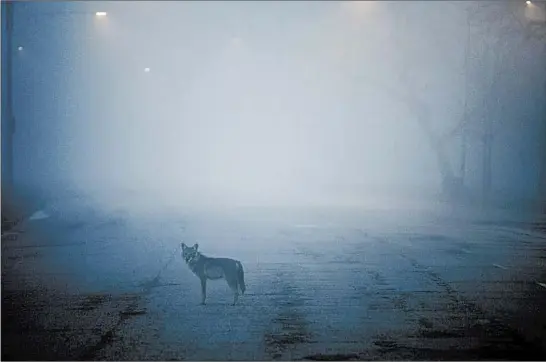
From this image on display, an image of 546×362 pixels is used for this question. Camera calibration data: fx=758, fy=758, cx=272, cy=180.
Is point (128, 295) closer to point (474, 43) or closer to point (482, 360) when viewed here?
point (482, 360)

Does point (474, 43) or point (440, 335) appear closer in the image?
point (440, 335)

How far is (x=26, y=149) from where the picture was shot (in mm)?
15703

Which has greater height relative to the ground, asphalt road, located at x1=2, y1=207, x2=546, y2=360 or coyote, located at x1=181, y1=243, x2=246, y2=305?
coyote, located at x1=181, y1=243, x2=246, y2=305

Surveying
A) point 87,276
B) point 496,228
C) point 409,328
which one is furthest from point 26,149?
point 409,328

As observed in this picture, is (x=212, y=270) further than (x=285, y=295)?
No

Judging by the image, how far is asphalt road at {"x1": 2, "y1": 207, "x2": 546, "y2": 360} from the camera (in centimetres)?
529

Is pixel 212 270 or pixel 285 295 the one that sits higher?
pixel 212 270

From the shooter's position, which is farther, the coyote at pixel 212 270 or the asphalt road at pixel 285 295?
the coyote at pixel 212 270

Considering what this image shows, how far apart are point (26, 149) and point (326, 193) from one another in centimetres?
989

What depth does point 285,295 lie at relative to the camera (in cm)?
709

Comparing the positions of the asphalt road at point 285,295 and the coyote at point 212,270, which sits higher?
the coyote at point 212,270

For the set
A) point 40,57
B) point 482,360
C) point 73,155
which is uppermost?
point 40,57

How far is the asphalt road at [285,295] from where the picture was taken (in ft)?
17.3

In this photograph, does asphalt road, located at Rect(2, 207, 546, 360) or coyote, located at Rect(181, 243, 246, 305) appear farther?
coyote, located at Rect(181, 243, 246, 305)
